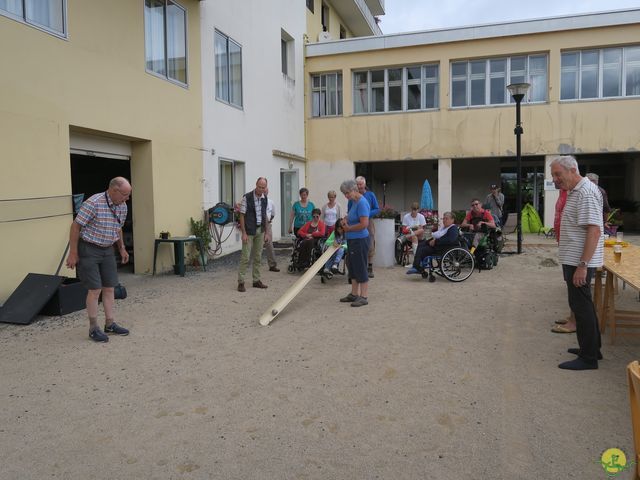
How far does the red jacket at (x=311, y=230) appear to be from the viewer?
9305 millimetres

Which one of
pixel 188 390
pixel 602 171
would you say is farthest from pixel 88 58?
pixel 602 171

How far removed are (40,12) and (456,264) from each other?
22.5 feet

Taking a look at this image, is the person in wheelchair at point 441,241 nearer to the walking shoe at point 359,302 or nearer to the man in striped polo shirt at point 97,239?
the walking shoe at point 359,302

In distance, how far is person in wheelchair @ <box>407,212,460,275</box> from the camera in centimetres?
852

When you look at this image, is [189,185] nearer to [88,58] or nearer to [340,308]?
[88,58]

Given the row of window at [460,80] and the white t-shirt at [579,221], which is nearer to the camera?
the white t-shirt at [579,221]

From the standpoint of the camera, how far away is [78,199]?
7.51 m

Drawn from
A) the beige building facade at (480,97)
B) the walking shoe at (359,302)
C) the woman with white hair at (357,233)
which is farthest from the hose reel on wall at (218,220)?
the beige building facade at (480,97)

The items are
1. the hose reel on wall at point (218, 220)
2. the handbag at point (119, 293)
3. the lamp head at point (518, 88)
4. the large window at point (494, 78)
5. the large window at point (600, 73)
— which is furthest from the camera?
the large window at point (494, 78)

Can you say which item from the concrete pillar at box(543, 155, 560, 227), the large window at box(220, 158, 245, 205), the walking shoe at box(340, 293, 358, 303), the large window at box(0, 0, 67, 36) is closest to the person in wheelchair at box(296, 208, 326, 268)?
the walking shoe at box(340, 293, 358, 303)

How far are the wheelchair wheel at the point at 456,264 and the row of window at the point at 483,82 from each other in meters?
9.26

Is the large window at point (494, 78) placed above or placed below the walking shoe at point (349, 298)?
above

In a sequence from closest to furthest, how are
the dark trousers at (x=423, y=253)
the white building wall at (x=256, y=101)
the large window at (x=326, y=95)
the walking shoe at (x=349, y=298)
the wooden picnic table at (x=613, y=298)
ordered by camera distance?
the wooden picnic table at (x=613, y=298), the walking shoe at (x=349, y=298), the dark trousers at (x=423, y=253), the white building wall at (x=256, y=101), the large window at (x=326, y=95)

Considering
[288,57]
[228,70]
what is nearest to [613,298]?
[228,70]
